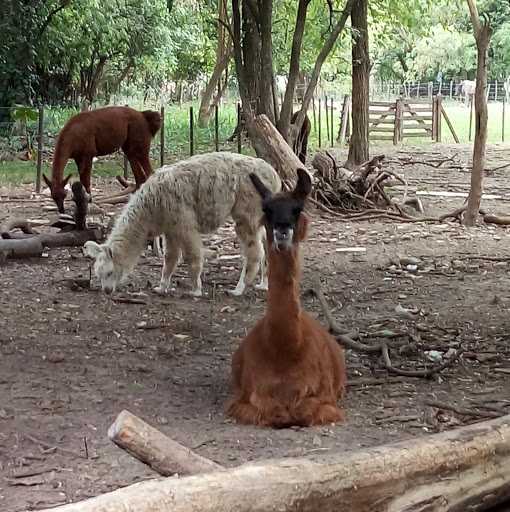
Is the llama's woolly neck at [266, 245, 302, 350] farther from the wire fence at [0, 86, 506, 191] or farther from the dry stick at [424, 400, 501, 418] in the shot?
the wire fence at [0, 86, 506, 191]

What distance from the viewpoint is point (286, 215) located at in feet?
16.3

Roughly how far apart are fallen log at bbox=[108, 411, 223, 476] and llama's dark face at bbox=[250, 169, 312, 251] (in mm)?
1850

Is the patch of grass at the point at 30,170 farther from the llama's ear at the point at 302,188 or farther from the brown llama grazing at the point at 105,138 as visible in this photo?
the llama's ear at the point at 302,188

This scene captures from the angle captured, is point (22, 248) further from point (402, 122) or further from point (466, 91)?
point (466, 91)

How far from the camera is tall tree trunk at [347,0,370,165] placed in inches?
769

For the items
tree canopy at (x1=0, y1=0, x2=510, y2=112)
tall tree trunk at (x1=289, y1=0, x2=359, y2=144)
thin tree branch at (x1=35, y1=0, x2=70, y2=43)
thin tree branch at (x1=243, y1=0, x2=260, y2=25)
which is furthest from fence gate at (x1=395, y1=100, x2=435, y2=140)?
thin tree branch at (x1=243, y1=0, x2=260, y2=25)

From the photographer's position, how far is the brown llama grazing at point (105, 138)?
12.8 m

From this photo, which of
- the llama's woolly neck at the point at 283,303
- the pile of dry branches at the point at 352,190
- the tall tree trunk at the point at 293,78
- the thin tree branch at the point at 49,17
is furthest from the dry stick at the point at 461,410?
the thin tree branch at the point at 49,17

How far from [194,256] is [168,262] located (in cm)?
32

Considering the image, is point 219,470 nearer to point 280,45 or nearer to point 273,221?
point 273,221

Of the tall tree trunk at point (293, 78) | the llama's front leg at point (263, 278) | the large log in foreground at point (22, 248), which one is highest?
the tall tree trunk at point (293, 78)

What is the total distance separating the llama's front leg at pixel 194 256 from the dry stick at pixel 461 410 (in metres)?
3.72

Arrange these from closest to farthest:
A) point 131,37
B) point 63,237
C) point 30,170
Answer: point 63,237, point 30,170, point 131,37

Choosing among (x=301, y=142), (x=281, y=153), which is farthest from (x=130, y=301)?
(x=301, y=142)
